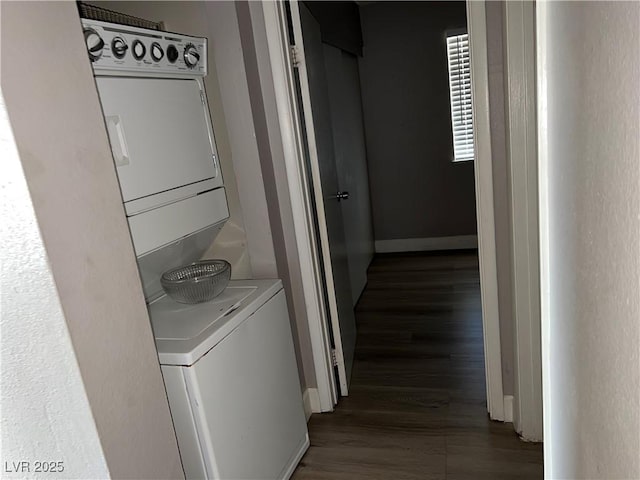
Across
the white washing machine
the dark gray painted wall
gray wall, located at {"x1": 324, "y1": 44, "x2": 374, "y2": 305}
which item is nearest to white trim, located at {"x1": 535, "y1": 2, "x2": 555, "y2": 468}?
the white washing machine

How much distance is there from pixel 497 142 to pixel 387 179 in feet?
Result: 9.48

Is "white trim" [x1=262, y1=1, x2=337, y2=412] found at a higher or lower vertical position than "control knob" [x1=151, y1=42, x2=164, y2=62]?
lower

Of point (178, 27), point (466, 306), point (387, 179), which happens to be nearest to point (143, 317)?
point (178, 27)

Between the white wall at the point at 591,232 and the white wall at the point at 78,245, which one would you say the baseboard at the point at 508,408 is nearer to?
the white wall at the point at 591,232

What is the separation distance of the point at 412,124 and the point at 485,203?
2744 mm

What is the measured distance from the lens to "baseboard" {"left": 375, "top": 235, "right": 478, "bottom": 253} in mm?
4629

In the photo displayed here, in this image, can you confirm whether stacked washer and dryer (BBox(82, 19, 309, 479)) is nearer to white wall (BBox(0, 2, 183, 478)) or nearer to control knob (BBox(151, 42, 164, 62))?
control knob (BBox(151, 42, 164, 62))

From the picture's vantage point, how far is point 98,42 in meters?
1.26

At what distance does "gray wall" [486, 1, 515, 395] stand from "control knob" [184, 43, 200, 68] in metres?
1.03

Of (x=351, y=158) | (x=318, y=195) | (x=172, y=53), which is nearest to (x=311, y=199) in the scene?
(x=318, y=195)

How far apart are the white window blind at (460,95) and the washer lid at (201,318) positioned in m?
3.04

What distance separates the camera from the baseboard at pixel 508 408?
206 cm

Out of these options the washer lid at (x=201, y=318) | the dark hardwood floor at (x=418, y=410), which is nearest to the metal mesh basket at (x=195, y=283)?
the washer lid at (x=201, y=318)

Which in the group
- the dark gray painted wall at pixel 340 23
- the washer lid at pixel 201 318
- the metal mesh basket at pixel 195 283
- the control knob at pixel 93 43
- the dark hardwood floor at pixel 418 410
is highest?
the dark gray painted wall at pixel 340 23
